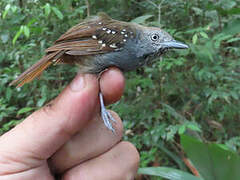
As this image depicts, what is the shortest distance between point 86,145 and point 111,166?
7.5 inches

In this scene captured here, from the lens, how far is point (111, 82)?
1312 millimetres

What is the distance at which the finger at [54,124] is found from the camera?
49.5 inches

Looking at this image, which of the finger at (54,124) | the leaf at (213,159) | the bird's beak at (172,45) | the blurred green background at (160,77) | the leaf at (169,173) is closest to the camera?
the finger at (54,124)

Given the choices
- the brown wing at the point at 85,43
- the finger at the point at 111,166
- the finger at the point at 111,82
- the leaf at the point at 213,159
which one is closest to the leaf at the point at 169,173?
the leaf at the point at 213,159

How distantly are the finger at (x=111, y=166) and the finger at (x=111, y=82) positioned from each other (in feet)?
1.29

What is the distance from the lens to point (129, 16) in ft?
9.73

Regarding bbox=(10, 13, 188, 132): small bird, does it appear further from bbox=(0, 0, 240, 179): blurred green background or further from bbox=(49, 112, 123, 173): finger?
bbox=(0, 0, 240, 179): blurred green background

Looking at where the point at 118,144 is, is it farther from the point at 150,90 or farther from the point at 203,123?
→ the point at 203,123

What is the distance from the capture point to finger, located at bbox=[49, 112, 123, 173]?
4.82ft

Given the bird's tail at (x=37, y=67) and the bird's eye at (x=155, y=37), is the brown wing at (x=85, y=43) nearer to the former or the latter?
the bird's tail at (x=37, y=67)

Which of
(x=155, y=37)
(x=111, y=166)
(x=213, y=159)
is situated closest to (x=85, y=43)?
(x=155, y=37)

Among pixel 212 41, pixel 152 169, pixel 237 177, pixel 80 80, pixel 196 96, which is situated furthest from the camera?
pixel 196 96

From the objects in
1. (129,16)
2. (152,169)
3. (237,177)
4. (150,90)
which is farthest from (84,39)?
(129,16)

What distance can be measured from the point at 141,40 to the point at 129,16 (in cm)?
167
